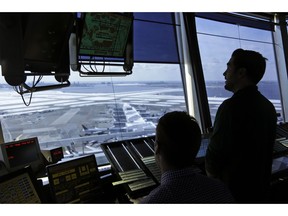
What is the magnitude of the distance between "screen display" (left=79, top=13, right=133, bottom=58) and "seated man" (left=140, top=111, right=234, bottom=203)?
1.09 m

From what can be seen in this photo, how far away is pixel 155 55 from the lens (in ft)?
11.0

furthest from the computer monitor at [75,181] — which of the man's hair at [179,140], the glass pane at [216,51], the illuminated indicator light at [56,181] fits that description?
the glass pane at [216,51]

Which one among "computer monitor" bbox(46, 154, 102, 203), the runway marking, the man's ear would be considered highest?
the man's ear

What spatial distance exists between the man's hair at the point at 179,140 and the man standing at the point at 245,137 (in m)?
0.72

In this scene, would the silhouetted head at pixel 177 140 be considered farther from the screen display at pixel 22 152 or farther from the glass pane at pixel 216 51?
the glass pane at pixel 216 51

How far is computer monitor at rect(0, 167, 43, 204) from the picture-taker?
5.09 feet

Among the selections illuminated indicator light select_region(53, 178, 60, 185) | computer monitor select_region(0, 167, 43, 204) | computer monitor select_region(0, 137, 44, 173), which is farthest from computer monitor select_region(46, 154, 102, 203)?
computer monitor select_region(0, 137, 44, 173)

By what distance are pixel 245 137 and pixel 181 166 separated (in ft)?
2.78

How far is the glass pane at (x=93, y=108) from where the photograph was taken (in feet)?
7.97

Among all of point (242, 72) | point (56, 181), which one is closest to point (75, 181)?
point (56, 181)

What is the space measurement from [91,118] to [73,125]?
20cm

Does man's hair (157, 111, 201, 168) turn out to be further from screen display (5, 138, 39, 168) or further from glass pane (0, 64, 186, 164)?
glass pane (0, 64, 186, 164)

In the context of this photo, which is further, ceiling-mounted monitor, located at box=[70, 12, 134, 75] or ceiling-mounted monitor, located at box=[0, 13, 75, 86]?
ceiling-mounted monitor, located at box=[70, 12, 134, 75]

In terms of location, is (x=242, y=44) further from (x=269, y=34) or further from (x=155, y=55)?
(x=155, y=55)
